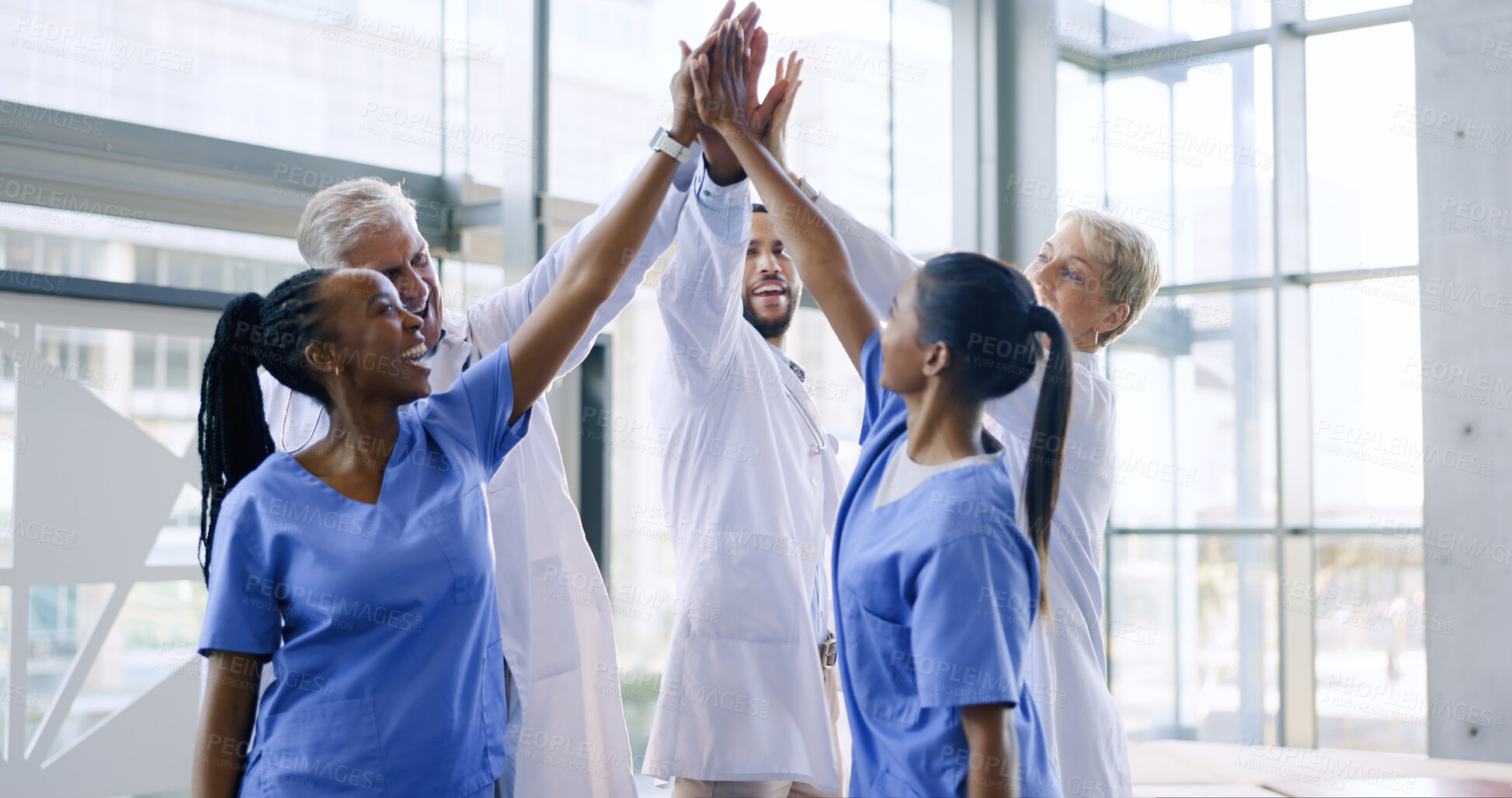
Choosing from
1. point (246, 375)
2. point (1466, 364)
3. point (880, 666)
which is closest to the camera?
point (880, 666)

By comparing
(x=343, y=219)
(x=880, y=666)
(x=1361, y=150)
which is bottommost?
(x=880, y=666)

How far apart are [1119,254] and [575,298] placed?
99 cm

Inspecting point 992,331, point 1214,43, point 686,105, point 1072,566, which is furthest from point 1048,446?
point 1214,43

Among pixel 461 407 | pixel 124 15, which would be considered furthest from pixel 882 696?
pixel 124 15

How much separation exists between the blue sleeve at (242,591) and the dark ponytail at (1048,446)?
2.86 ft

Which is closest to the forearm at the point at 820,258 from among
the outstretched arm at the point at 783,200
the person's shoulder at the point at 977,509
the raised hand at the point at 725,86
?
the outstretched arm at the point at 783,200

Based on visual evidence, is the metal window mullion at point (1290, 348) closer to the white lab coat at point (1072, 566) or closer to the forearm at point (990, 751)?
the white lab coat at point (1072, 566)

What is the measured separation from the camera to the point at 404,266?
183 centimetres

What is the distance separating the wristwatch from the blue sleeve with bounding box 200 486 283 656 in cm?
73

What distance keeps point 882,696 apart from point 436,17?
12.8 feet

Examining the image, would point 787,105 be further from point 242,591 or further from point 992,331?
point 242,591

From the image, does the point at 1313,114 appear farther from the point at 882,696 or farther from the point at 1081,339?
the point at 882,696

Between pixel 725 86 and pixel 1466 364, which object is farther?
pixel 1466 364

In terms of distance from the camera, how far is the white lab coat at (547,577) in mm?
1807
